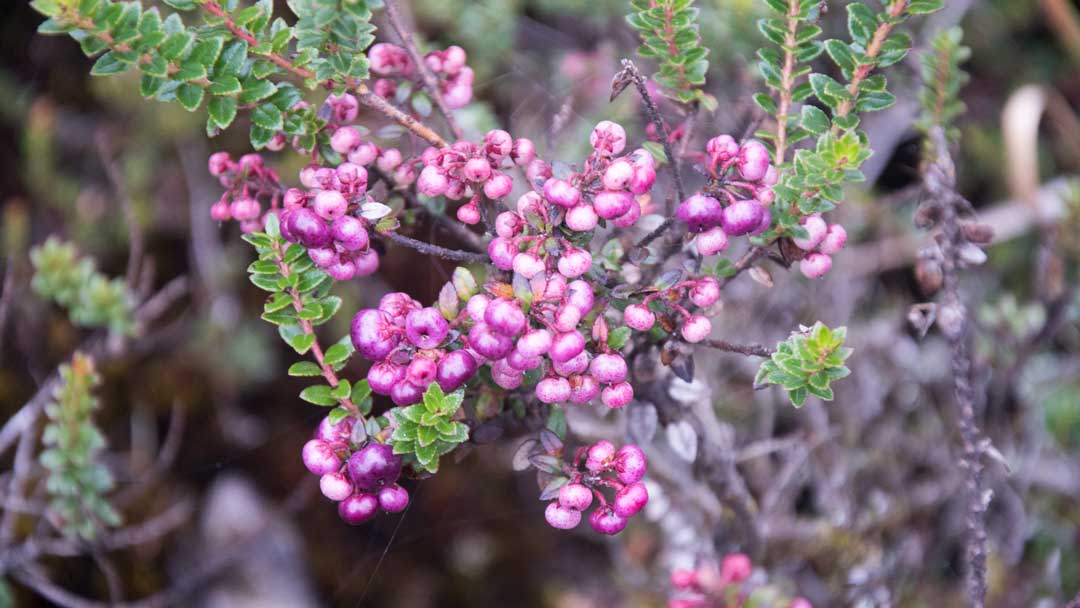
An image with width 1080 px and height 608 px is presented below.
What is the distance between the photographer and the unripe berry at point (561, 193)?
0.65 meters

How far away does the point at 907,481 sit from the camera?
149 cm

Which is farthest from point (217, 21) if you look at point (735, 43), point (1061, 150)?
point (1061, 150)

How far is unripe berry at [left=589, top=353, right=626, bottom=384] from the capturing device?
2.21 feet

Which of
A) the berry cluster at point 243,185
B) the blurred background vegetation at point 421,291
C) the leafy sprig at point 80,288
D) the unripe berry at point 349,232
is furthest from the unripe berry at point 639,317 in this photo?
the leafy sprig at point 80,288

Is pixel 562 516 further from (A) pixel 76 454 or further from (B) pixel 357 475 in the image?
(A) pixel 76 454

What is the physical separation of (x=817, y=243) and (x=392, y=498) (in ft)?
1.37

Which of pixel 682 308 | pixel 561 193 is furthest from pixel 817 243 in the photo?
pixel 561 193

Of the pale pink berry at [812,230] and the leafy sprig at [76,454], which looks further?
the leafy sprig at [76,454]

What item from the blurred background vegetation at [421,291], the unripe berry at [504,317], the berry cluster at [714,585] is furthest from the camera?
the blurred background vegetation at [421,291]

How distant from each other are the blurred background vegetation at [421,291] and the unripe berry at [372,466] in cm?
77

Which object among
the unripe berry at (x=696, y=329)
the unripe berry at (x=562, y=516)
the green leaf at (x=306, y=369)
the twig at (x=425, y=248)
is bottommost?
the unripe berry at (x=562, y=516)

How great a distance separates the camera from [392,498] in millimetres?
699

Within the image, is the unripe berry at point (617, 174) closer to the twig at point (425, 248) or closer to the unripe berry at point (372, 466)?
the twig at point (425, 248)

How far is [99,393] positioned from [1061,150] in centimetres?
215
